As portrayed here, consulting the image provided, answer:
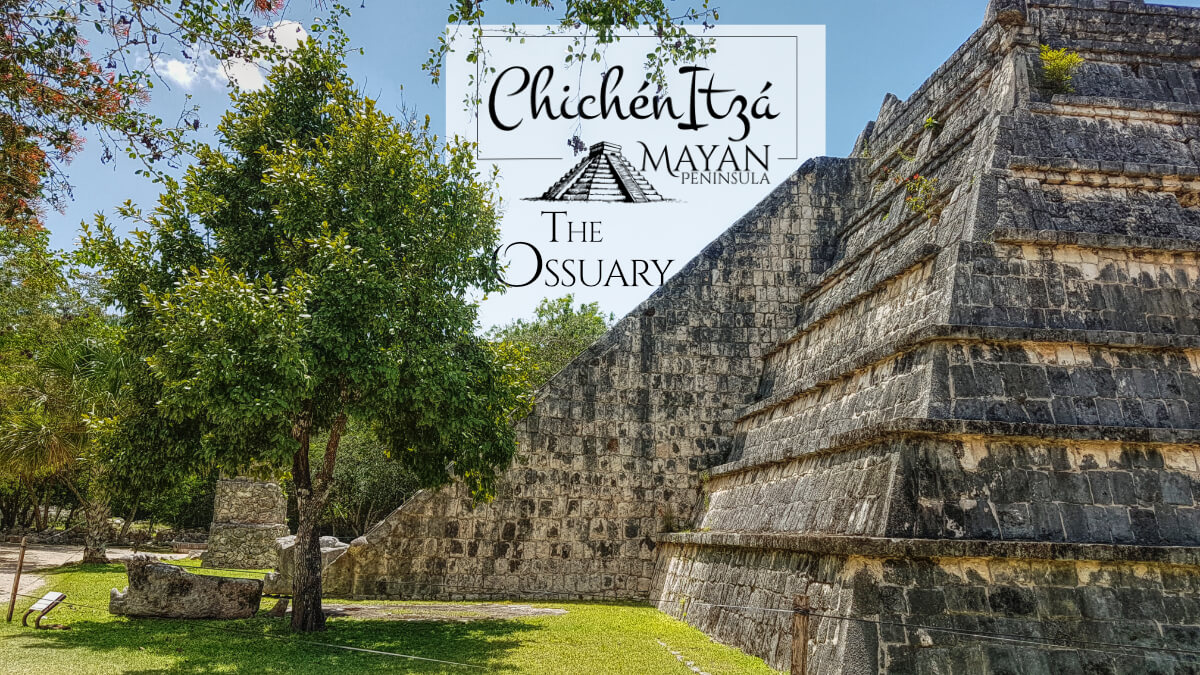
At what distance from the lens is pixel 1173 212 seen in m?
8.59

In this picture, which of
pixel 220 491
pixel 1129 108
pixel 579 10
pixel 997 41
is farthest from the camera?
pixel 220 491

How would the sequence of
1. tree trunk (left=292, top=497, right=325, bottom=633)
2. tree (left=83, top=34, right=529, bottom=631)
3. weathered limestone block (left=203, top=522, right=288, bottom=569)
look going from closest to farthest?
tree (left=83, top=34, right=529, bottom=631)
tree trunk (left=292, top=497, right=325, bottom=633)
weathered limestone block (left=203, top=522, right=288, bottom=569)

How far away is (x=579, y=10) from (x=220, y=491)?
17078 millimetres

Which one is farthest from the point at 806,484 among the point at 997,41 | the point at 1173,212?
the point at 997,41

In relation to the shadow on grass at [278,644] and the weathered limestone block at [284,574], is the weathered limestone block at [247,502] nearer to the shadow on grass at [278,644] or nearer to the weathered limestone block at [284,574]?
the weathered limestone block at [284,574]

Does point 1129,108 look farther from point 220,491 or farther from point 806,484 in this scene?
point 220,491

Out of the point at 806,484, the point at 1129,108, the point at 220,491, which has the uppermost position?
the point at 1129,108

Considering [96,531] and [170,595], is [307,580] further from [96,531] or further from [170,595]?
[96,531]

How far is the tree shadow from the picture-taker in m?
7.84

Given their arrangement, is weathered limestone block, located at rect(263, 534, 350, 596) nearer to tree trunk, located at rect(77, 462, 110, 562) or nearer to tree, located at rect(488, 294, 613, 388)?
tree trunk, located at rect(77, 462, 110, 562)

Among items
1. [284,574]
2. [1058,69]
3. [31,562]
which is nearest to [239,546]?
[31,562]

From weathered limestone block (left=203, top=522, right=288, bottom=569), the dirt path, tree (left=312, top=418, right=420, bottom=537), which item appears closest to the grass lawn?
the dirt path

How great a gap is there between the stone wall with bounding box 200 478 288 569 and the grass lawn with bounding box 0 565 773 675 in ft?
24.5

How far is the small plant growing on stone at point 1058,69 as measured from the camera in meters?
9.30
